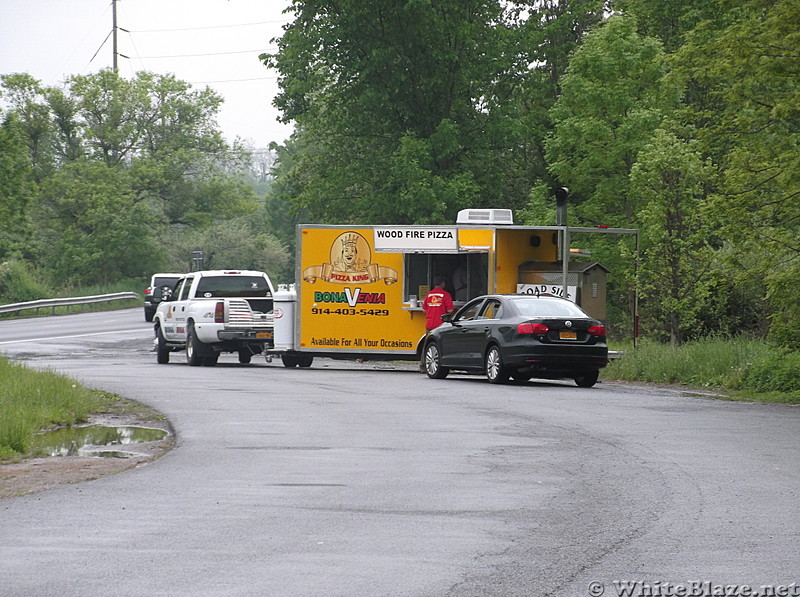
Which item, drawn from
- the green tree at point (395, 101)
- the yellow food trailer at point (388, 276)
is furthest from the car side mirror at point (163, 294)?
the green tree at point (395, 101)

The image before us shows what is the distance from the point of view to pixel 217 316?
29.0 metres

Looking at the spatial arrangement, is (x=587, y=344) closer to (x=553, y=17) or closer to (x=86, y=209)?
(x=553, y=17)

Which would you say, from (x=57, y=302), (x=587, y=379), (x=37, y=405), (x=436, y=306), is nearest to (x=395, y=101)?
(x=436, y=306)

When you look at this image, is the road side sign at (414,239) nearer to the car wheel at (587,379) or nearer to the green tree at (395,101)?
the car wheel at (587,379)

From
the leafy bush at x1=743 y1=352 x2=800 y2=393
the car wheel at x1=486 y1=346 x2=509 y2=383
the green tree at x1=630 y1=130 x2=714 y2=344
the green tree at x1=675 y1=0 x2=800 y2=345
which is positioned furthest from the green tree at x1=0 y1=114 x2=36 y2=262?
the green tree at x1=675 y1=0 x2=800 y2=345

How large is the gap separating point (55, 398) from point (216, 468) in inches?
236

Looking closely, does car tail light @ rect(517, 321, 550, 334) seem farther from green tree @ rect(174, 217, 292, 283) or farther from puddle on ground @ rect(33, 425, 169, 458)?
green tree @ rect(174, 217, 292, 283)

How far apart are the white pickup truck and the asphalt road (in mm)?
11359

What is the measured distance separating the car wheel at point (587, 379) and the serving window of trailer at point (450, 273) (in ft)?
17.6

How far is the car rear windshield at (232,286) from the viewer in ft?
99.2

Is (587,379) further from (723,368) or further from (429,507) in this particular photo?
(429,507)

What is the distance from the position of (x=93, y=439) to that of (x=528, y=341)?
9495mm

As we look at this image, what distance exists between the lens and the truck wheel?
96.2 feet

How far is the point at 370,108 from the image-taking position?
149ft
